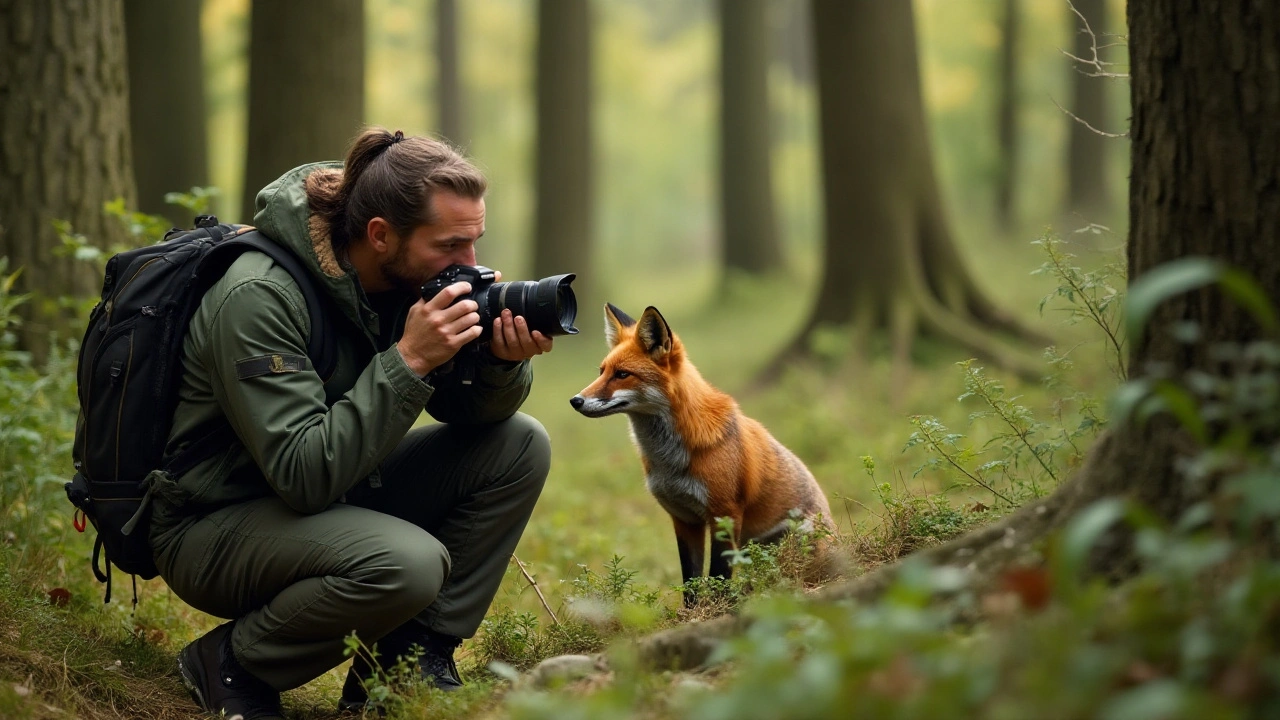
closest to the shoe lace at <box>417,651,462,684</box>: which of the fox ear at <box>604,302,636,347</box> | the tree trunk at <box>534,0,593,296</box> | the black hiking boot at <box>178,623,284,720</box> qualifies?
the black hiking boot at <box>178,623,284,720</box>

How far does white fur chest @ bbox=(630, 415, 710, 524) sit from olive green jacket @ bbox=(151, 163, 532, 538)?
1.54 m

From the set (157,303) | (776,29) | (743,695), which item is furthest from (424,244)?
(776,29)

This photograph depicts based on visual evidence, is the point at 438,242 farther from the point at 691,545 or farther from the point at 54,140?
the point at 54,140

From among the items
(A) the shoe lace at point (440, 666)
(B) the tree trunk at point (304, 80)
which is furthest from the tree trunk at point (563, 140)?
(A) the shoe lace at point (440, 666)

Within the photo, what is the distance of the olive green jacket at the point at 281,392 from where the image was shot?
3732mm

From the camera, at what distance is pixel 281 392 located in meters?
3.75

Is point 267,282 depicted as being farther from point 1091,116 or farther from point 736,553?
point 1091,116

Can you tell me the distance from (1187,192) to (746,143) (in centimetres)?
1794

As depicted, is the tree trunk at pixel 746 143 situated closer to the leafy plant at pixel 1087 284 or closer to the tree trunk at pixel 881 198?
the tree trunk at pixel 881 198

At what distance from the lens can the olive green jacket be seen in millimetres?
3732

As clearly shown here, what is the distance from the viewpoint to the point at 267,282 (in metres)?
3.85

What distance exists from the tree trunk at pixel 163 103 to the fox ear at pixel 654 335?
6.90 meters

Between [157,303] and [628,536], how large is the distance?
4.14m

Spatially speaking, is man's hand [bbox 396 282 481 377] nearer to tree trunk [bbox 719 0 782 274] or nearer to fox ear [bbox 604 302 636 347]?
fox ear [bbox 604 302 636 347]
